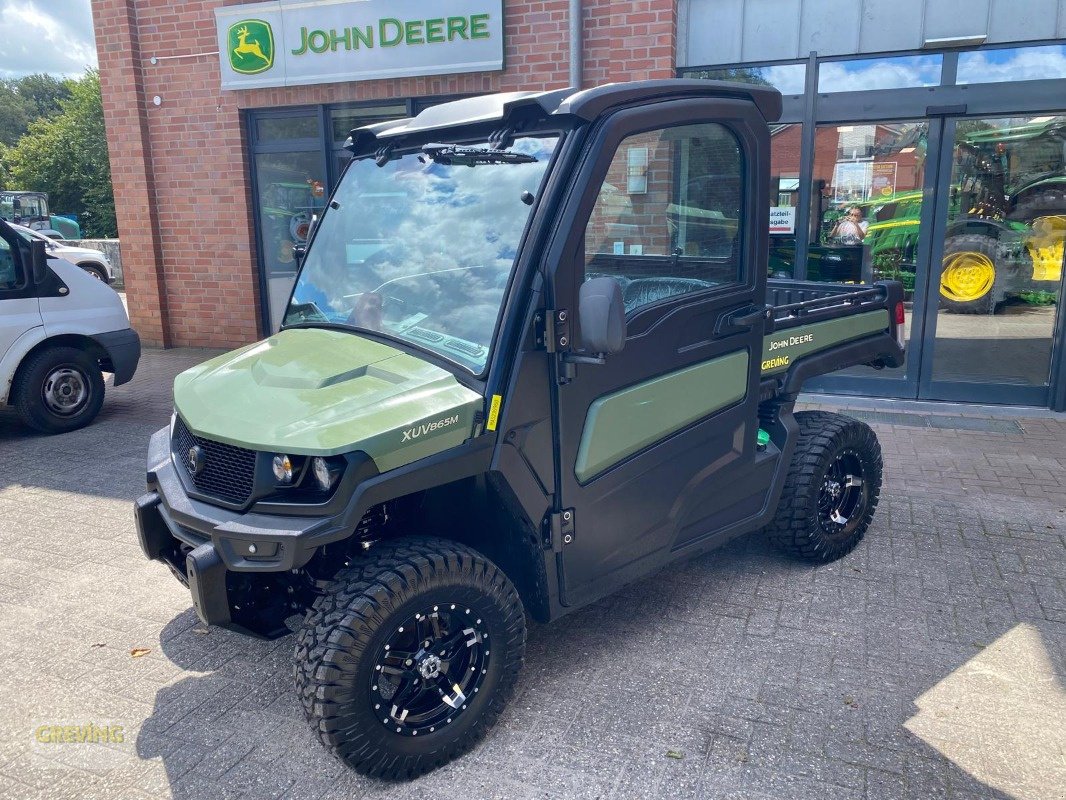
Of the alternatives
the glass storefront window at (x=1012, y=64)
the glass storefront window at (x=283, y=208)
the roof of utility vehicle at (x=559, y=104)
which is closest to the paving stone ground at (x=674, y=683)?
the roof of utility vehicle at (x=559, y=104)

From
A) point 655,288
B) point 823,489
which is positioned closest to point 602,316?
point 655,288

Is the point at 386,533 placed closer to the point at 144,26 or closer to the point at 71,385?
the point at 71,385

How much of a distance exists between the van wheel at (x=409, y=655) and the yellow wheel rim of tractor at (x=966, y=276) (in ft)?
20.3

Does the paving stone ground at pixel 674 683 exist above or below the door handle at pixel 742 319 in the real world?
below

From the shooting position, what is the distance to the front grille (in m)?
2.74

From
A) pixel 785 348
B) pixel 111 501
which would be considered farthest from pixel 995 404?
pixel 111 501

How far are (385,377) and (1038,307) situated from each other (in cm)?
675

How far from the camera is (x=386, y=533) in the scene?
314 cm

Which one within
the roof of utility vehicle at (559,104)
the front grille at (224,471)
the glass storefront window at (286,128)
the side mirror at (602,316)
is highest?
the glass storefront window at (286,128)

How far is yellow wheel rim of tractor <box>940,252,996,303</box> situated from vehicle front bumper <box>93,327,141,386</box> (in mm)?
7151

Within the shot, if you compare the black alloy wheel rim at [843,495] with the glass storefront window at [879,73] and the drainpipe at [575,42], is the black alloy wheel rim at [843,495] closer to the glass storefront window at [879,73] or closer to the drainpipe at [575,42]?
the glass storefront window at [879,73]

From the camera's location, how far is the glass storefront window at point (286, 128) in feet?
31.2

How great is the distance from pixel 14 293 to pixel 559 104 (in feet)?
19.1

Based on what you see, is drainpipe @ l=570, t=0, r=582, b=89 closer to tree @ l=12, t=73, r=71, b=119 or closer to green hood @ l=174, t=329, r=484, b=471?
green hood @ l=174, t=329, r=484, b=471
